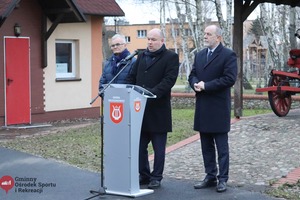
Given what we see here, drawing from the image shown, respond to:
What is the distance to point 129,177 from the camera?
7.05 m

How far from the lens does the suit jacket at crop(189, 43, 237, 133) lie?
7.27 metres

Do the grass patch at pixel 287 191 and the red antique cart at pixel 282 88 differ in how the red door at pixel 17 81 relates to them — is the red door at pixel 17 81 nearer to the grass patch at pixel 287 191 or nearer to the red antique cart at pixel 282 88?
the red antique cart at pixel 282 88

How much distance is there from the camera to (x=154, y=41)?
293 inches

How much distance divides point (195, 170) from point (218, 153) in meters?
1.45

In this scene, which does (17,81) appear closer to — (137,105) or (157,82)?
(157,82)

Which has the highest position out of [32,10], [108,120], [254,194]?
[32,10]

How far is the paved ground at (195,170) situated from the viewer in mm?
7355

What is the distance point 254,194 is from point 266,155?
2.39 metres

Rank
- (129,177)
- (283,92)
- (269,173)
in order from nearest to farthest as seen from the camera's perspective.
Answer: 1. (129,177)
2. (269,173)
3. (283,92)

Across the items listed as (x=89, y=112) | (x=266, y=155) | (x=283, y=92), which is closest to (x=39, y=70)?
(x=89, y=112)

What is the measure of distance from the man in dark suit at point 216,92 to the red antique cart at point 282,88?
5807 millimetres

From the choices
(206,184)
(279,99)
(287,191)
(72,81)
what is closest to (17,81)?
(72,81)

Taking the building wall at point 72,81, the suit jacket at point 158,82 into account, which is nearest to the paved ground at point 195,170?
the suit jacket at point 158,82

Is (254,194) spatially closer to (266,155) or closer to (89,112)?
(266,155)
